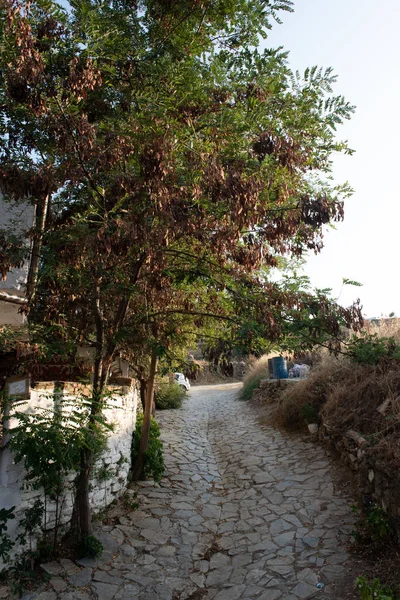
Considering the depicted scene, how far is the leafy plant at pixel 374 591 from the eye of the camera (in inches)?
150

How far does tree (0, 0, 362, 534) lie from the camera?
4.14 metres

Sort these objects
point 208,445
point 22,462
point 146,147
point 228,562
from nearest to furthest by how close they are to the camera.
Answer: point 146,147
point 22,462
point 228,562
point 208,445

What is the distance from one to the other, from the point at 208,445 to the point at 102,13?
9.15 m

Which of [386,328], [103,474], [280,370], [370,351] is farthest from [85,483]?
[280,370]

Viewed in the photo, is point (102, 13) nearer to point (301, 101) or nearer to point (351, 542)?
point (301, 101)

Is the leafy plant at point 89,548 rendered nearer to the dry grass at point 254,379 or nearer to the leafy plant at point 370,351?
the leafy plant at point 370,351

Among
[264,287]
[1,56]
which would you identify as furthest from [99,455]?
[1,56]

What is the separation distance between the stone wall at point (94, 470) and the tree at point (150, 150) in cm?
40

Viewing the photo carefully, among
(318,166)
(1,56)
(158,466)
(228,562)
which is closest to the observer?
(1,56)

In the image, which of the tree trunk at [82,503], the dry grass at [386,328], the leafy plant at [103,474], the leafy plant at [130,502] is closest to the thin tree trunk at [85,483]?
the tree trunk at [82,503]

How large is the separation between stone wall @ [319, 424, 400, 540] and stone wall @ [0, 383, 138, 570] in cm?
338

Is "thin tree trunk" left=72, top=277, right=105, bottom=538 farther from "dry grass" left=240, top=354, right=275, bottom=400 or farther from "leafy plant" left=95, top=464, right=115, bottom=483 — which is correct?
"dry grass" left=240, top=354, right=275, bottom=400

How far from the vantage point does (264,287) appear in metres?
5.75

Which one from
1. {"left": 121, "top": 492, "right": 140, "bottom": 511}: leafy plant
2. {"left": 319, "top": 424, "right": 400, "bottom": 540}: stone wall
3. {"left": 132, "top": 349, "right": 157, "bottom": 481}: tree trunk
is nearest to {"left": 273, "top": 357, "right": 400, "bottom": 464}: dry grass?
{"left": 319, "top": 424, "right": 400, "bottom": 540}: stone wall
